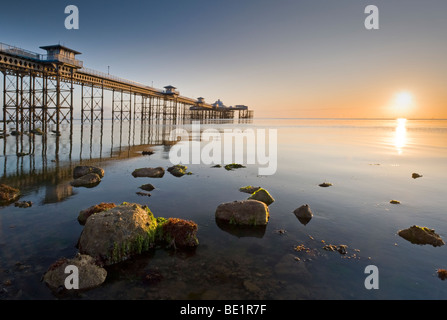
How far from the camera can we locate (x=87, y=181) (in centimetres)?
1819

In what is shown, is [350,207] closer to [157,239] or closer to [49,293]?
[157,239]

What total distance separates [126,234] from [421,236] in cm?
1193

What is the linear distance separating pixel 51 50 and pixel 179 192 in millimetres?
46829

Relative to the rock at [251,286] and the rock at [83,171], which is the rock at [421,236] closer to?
the rock at [251,286]

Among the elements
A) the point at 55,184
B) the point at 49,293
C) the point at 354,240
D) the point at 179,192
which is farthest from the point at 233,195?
the point at 55,184

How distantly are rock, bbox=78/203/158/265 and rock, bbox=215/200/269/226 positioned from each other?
3.60 meters

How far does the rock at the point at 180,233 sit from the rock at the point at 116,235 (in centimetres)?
47

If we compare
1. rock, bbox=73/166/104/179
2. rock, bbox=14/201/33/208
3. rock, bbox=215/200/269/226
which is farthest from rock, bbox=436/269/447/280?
rock, bbox=73/166/104/179

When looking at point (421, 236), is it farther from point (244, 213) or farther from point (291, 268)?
point (244, 213)

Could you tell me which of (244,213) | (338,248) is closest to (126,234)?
(244,213)

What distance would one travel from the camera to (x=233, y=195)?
1662 cm

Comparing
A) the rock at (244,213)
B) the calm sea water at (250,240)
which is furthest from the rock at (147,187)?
the rock at (244,213)

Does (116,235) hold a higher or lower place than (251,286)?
higher

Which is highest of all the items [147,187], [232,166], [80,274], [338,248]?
[232,166]
